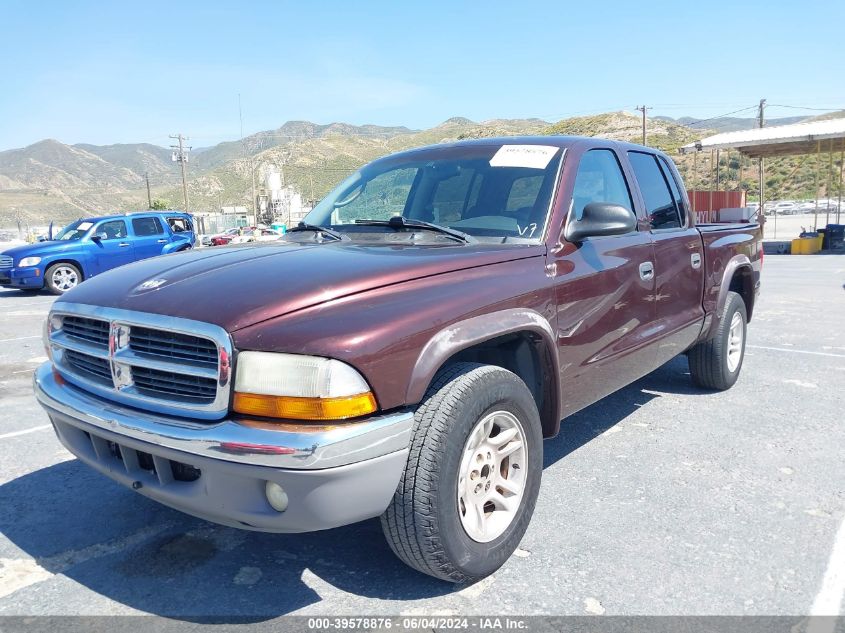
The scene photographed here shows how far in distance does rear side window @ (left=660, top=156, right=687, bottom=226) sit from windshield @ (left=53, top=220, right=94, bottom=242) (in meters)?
13.3

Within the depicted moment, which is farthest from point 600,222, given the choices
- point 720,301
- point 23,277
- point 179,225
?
point 179,225

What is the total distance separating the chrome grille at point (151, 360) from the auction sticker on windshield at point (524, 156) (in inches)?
76.9

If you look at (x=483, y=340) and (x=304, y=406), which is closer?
(x=304, y=406)

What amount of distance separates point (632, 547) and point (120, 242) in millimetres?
14217

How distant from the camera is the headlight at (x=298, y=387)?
2.06 metres

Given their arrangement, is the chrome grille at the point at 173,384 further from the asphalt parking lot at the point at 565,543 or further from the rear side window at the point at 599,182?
the rear side window at the point at 599,182

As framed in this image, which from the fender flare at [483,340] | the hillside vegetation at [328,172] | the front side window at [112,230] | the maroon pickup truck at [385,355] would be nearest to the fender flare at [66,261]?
the front side window at [112,230]

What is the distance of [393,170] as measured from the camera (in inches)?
154

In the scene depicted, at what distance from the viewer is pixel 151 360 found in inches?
91.4

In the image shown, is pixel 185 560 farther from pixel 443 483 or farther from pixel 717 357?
pixel 717 357

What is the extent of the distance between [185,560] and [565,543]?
64.6 inches

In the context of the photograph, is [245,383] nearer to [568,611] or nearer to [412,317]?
[412,317]

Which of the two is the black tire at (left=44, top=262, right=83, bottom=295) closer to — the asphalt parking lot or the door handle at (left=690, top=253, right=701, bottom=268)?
the asphalt parking lot

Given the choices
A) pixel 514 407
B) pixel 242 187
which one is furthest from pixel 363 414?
pixel 242 187
